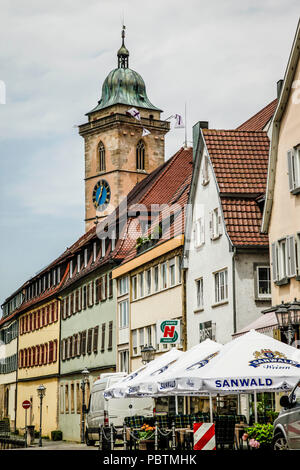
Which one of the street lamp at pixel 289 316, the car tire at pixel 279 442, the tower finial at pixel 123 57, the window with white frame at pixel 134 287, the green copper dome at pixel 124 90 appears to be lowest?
the car tire at pixel 279 442

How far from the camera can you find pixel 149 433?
2555 centimetres

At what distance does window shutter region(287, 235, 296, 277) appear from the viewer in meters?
29.1

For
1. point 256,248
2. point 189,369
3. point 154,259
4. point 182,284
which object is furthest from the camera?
point 154,259

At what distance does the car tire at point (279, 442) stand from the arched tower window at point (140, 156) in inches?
3420

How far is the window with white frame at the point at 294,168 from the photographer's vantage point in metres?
29.3

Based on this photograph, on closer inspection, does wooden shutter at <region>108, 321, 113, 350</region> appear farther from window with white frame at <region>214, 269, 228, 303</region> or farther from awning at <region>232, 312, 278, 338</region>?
awning at <region>232, 312, 278, 338</region>

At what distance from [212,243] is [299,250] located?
820 centimetres

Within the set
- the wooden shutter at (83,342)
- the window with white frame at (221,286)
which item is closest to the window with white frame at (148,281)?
the window with white frame at (221,286)

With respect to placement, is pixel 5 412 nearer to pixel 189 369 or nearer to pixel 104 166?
pixel 104 166

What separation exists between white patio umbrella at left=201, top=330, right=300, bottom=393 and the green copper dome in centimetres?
8679

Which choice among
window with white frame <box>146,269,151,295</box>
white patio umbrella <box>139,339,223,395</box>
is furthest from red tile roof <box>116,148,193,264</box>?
white patio umbrella <box>139,339,223,395</box>

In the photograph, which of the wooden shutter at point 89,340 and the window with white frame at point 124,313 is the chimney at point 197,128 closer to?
the window with white frame at point 124,313
